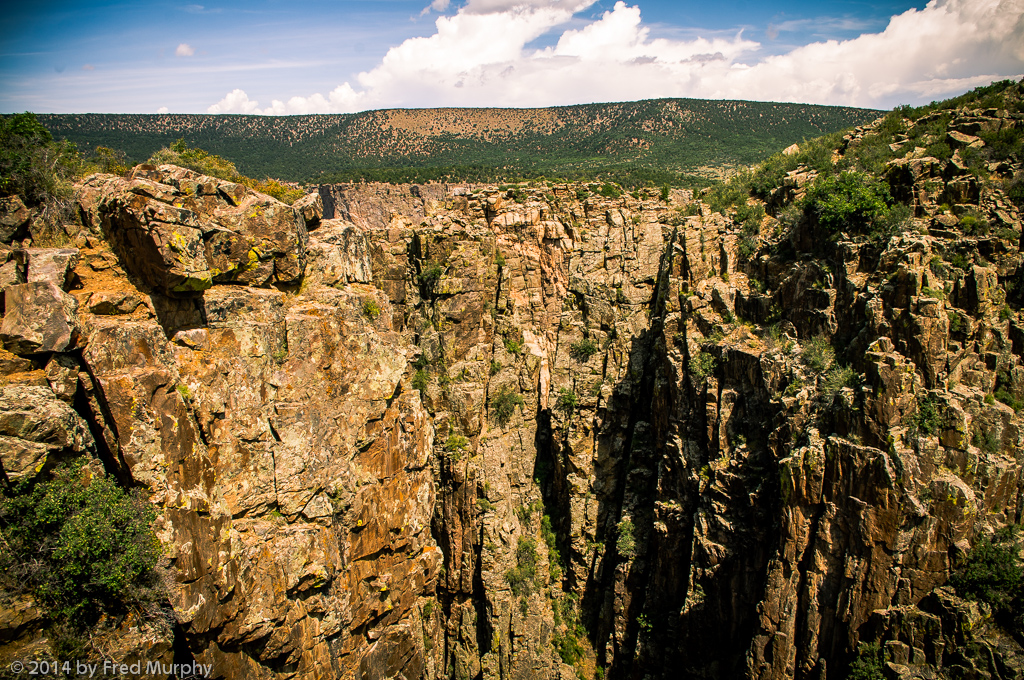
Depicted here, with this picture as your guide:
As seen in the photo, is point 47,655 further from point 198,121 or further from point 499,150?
point 198,121

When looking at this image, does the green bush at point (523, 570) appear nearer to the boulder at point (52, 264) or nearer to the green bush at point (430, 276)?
Answer: the green bush at point (430, 276)

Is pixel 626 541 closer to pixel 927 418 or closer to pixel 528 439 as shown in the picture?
pixel 528 439

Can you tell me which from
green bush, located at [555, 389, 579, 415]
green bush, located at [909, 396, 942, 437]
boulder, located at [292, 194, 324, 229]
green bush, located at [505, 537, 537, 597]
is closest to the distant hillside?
green bush, located at [555, 389, 579, 415]

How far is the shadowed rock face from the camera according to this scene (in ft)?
47.9

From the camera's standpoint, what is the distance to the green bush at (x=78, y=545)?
1145 centimetres

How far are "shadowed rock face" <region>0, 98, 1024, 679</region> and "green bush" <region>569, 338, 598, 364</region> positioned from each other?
198mm

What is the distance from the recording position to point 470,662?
26.7 m

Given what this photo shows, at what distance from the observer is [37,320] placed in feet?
40.5

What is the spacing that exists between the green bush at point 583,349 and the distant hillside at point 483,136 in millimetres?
29163

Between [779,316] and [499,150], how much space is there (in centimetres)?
5891

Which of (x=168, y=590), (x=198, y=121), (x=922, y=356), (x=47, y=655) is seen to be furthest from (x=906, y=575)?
(x=198, y=121)

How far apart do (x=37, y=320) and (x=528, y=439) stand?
23.5m

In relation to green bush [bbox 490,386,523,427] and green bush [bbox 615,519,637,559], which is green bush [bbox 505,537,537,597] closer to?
green bush [bbox 615,519,637,559]

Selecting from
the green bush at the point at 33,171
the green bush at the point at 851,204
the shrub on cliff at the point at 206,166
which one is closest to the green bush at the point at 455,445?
the shrub on cliff at the point at 206,166
